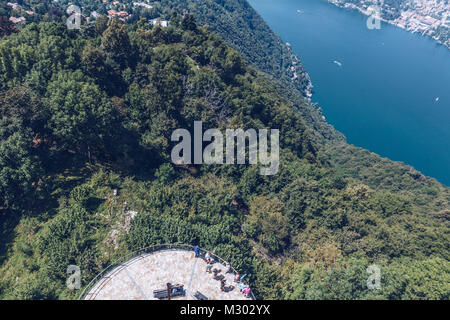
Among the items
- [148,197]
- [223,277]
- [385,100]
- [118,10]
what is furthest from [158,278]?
[385,100]

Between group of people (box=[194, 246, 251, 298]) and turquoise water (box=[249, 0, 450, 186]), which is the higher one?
group of people (box=[194, 246, 251, 298])

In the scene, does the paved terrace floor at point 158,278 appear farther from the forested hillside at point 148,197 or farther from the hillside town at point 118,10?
the hillside town at point 118,10

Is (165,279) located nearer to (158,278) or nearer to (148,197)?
(158,278)

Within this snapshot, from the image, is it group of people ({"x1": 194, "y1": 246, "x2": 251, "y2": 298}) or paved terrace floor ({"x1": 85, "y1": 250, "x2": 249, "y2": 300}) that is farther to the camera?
group of people ({"x1": 194, "y1": 246, "x2": 251, "y2": 298})

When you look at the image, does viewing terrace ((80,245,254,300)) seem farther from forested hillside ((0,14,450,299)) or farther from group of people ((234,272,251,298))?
forested hillside ((0,14,450,299))

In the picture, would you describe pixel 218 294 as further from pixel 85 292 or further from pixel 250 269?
pixel 85 292

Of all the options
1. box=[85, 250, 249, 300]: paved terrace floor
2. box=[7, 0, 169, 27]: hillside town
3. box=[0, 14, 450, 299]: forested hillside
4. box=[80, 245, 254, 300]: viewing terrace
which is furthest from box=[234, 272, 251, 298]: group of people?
box=[7, 0, 169, 27]: hillside town

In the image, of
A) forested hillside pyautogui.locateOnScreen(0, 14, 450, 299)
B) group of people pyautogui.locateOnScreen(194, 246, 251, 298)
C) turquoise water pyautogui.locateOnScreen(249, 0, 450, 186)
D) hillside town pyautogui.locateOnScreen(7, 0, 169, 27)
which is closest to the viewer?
group of people pyautogui.locateOnScreen(194, 246, 251, 298)

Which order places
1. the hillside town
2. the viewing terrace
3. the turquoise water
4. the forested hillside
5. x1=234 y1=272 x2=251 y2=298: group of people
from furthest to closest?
the turquoise water < the hillside town < the forested hillside < x1=234 y1=272 x2=251 y2=298: group of people < the viewing terrace
